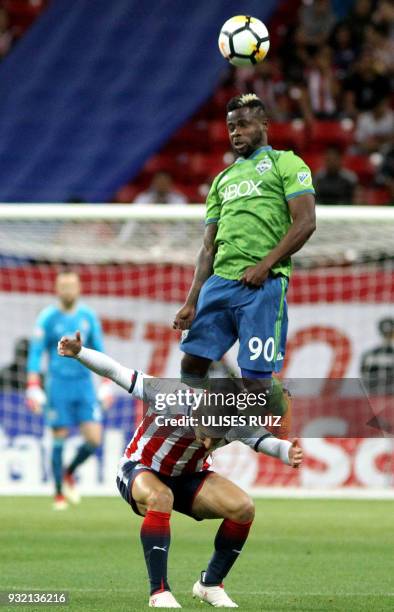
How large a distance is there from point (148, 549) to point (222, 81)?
14049 millimetres

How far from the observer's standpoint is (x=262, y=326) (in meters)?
7.28

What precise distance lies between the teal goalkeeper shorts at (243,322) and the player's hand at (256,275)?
0.08 metres

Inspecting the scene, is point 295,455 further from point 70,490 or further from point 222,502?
point 70,490

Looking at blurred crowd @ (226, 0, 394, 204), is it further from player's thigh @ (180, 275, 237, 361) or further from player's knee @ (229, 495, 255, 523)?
player's knee @ (229, 495, 255, 523)

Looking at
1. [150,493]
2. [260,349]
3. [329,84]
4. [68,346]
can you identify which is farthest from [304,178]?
[329,84]

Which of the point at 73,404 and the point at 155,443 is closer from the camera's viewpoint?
the point at 155,443

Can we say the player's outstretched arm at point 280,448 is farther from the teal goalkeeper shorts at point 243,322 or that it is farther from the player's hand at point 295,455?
the teal goalkeeper shorts at point 243,322

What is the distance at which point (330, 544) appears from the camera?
9.41 meters

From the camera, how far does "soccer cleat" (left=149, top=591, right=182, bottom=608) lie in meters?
6.09

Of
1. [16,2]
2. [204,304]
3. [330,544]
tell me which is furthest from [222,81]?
[204,304]

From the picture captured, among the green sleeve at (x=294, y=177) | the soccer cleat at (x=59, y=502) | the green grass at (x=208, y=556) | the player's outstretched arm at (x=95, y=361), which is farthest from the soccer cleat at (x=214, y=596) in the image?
the soccer cleat at (x=59, y=502)

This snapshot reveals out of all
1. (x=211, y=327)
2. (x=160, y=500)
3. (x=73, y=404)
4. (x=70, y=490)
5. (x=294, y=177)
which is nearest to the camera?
(x=160, y=500)

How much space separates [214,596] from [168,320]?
8.17m

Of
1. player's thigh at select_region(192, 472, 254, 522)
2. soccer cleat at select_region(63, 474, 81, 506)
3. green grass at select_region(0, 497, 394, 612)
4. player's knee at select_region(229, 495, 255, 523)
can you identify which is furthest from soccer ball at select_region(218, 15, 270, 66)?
soccer cleat at select_region(63, 474, 81, 506)
